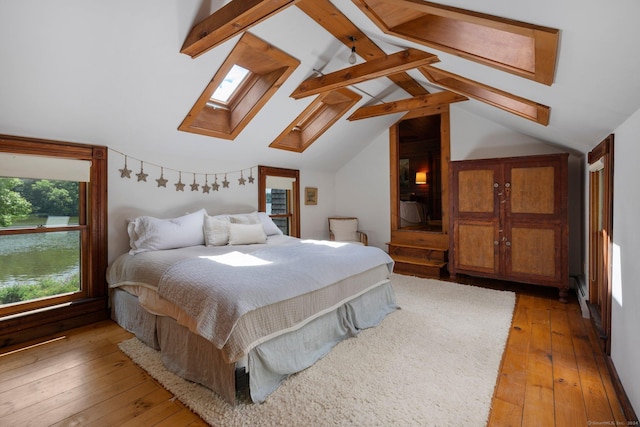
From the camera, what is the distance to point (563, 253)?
3.39m

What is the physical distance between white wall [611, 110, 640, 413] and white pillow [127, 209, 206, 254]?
135 inches

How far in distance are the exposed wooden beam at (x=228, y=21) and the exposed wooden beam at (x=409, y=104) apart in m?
2.73

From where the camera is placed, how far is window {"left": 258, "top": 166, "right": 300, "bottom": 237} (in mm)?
4676

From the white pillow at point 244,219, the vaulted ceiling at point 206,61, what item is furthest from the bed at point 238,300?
the vaulted ceiling at point 206,61

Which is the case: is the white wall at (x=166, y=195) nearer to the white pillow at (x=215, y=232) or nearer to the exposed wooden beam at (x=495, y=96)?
the white pillow at (x=215, y=232)

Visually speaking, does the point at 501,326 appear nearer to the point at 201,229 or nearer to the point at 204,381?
the point at 204,381

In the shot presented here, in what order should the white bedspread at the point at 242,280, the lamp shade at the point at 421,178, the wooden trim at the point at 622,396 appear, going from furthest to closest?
1. the lamp shade at the point at 421,178
2. the white bedspread at the point at 242,280
3. the wooden trim at the point at 622,396

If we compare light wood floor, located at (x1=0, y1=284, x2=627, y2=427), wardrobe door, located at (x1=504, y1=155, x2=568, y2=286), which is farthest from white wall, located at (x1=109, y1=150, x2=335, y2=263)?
wardrobe door, located at (x1=504, y1=155, x2=568, y2=286)

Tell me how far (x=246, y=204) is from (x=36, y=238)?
229 centimetres

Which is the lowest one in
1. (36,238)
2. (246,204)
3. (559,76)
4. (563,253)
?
(563,253)

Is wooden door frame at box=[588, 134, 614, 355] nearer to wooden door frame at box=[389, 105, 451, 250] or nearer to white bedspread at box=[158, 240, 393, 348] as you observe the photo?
white bedspread at box=[158, 240, 393, 348]

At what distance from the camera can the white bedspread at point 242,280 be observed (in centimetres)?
168

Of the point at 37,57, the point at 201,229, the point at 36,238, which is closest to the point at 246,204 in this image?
the point at 201,229

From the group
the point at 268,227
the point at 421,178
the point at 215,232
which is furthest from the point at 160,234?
the point at 421,178
